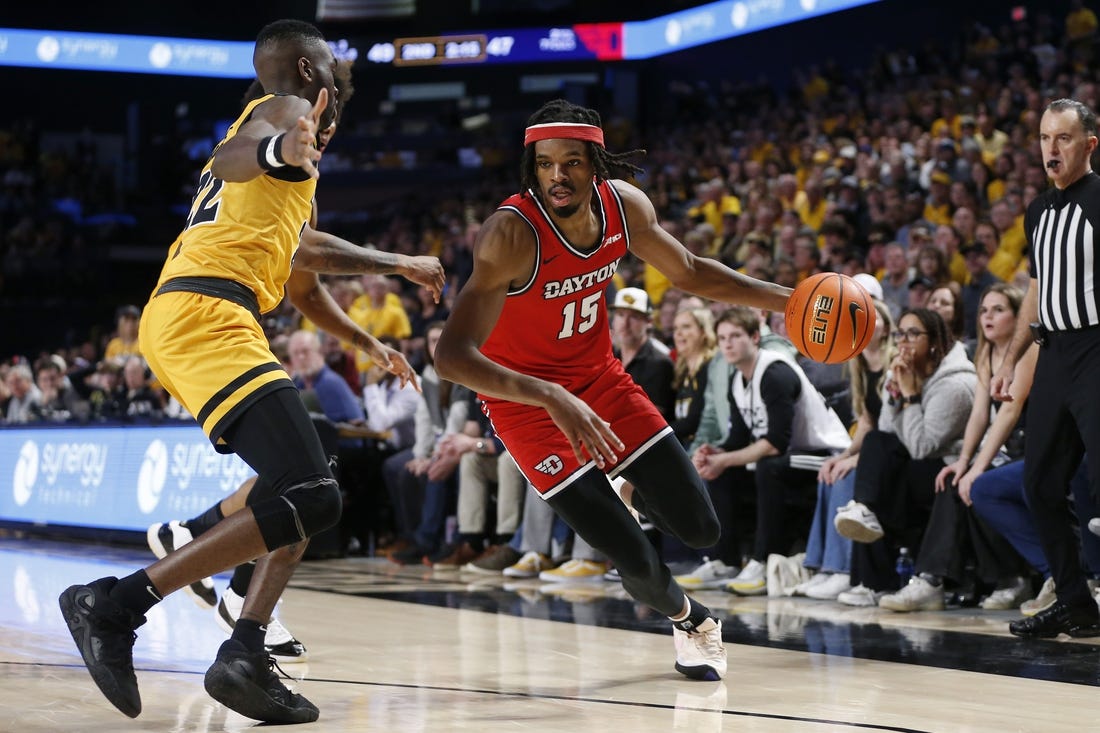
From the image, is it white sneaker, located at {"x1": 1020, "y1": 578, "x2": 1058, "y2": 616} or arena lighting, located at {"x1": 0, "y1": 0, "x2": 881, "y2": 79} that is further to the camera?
arena lighting, located at {"x1": 0, "y1": 0, "x2": 881, "y2": 79}

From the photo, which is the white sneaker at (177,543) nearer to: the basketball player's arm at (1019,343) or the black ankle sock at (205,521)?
the black ankle sock at (205,521)

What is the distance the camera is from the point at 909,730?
3.35m

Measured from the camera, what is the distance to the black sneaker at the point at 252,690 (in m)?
3.52

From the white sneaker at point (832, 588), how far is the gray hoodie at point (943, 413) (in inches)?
29.5

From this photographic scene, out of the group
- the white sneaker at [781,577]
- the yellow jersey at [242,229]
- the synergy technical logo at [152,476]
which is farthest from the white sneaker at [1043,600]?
the synergy technical logo at [152,476]

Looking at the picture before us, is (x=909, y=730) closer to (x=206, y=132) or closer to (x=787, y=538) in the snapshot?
(x=787, y=538)

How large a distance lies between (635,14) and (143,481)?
18178 mm

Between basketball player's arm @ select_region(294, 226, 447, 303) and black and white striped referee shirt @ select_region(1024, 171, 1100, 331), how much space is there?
2.51 m

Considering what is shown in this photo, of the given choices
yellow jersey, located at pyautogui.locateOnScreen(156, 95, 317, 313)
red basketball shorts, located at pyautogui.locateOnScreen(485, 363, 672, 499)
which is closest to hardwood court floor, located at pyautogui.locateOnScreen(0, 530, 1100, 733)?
red basketball shorts, located at pyautogui.locateOnScreen(485, 363, 672, 499)

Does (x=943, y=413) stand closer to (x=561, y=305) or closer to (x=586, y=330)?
(x=586, y=330)

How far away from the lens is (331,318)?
4.43m

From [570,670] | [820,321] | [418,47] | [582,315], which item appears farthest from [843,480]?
[418,47]

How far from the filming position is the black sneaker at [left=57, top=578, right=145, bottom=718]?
11.3ft

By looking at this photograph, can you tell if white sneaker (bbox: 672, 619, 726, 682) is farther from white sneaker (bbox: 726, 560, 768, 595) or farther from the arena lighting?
the arena lighting
